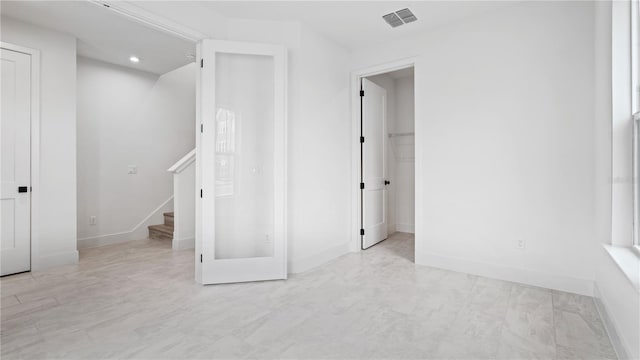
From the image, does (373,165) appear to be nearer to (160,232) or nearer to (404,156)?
(404,156)

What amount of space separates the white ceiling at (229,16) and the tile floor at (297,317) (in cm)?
254

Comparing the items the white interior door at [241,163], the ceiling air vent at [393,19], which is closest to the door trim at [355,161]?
the ceiling air vent at [393,19]

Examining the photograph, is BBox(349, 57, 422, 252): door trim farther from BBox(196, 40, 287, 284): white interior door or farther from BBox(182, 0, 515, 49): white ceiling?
BBox(196, 40, 287, 284): white interior door

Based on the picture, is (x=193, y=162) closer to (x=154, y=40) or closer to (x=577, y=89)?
(x=154, y=40)

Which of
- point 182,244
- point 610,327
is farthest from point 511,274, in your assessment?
point 182,244

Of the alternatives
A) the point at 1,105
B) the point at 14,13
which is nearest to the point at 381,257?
the point at 1,105

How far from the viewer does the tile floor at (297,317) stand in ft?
6.39

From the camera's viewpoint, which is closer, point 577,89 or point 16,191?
point 577,89

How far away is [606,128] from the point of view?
2.37 meters

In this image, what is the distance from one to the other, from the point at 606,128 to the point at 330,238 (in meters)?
2.85

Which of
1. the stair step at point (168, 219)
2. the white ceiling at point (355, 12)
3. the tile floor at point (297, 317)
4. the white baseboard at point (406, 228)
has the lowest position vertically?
the tile floor at point (297, 317)

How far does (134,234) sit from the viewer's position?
517 centimetres

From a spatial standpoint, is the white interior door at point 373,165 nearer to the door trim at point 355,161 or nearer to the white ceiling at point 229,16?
the door trim at point 355,161

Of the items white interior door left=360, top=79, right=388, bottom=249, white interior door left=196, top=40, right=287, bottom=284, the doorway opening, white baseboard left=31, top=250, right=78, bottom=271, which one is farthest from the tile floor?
the doorway opening
